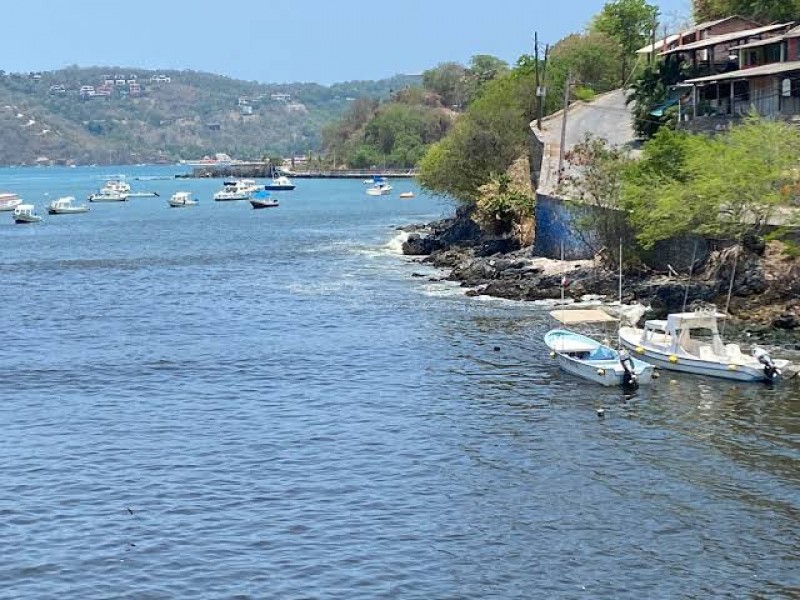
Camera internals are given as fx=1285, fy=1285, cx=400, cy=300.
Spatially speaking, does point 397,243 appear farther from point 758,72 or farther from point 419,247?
point 758,72

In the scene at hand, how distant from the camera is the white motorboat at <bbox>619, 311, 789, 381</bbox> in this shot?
40.4m

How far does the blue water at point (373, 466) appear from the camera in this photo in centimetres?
2561

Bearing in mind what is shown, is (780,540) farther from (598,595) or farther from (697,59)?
(697,59)

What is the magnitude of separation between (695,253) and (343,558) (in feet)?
107

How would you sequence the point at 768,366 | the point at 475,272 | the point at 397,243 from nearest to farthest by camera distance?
the point at 768,366
the point at 475,272
the point at 397,243

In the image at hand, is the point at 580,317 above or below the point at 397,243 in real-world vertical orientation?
above

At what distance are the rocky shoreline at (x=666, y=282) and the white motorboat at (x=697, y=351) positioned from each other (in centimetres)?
354

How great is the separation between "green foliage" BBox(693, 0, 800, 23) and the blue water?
4779cm

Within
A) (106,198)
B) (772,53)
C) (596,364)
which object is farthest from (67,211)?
(596,364)

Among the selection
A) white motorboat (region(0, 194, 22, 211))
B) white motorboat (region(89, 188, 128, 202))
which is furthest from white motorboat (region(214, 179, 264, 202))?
white motorboat (region(0, 194, 22, 211))

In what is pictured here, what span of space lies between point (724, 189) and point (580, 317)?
917 centimetres

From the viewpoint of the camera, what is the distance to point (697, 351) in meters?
42.8

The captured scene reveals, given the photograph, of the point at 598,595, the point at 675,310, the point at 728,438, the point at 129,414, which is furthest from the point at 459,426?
the point at 675,310

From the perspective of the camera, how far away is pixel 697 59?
295ft
